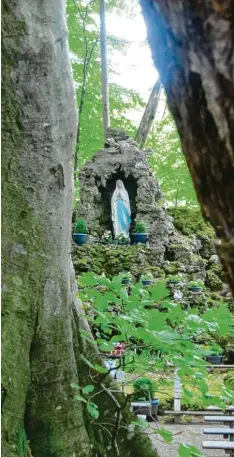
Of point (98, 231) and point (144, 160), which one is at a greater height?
point (144, 160)

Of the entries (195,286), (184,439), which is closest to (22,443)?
(184,439)

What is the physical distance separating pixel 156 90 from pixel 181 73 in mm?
17893

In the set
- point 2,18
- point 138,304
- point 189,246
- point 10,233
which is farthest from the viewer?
point 189,246

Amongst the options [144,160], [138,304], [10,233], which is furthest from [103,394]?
[144,160]

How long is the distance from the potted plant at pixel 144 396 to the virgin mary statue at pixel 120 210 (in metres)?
7.68

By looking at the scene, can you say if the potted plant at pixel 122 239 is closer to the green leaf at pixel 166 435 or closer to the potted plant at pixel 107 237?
the potted plant at pixel 107 237

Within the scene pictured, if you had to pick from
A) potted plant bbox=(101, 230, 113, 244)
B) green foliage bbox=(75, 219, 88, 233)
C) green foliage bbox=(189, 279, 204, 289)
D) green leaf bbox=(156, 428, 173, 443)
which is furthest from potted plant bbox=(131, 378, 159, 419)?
potted plant bbox=(101, 230, 113, 244)

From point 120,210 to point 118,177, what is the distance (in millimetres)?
1132

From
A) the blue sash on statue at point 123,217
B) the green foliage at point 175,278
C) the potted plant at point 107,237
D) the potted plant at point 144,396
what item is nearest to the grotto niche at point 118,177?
the potted plant at point 107,237

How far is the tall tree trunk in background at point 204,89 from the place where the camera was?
2.53 ft

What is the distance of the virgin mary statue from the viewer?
15.2 meters

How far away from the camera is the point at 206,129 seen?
80cm

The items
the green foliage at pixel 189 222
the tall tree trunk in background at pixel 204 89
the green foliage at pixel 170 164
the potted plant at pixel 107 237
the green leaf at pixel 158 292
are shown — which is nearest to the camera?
the tall tree trunk in background at pixel 204 89

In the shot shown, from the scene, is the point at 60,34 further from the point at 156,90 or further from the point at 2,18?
the point at 156,90
